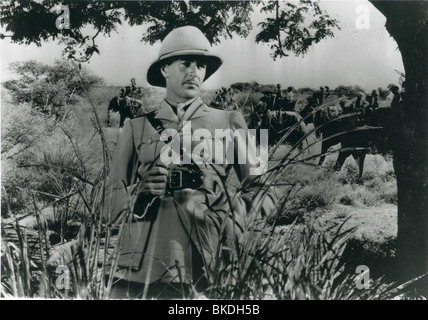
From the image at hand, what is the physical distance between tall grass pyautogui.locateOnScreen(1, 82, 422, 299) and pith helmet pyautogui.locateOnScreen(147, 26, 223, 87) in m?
0.63

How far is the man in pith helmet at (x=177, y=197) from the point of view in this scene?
4.87 meters

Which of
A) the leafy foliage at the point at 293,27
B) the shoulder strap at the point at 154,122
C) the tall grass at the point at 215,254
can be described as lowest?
the tall grass at the point at 215,254

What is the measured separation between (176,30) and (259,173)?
147 cm

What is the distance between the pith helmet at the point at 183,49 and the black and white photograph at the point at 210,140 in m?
0.01

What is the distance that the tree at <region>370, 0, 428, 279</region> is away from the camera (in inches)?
199

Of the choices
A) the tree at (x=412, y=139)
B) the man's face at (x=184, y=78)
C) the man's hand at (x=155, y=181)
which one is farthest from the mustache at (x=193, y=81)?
the tree at (x=412, y=139)

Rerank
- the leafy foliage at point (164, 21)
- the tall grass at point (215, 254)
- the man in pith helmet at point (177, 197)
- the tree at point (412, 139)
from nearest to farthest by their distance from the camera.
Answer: the tall grass at point (215, 254) → the man in pith helmet at point (177, 197) → the tree at point (412, 139) → the leafy foliage at point (164, 21)

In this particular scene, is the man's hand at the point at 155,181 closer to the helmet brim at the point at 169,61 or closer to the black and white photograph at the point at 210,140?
the black and white photograph at the point at 210,140

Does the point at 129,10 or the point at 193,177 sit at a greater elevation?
the point at 129,10

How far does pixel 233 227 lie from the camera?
4.72 metres

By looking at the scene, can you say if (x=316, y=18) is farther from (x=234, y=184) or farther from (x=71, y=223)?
(x=71, y=223)

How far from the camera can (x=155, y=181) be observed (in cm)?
496
